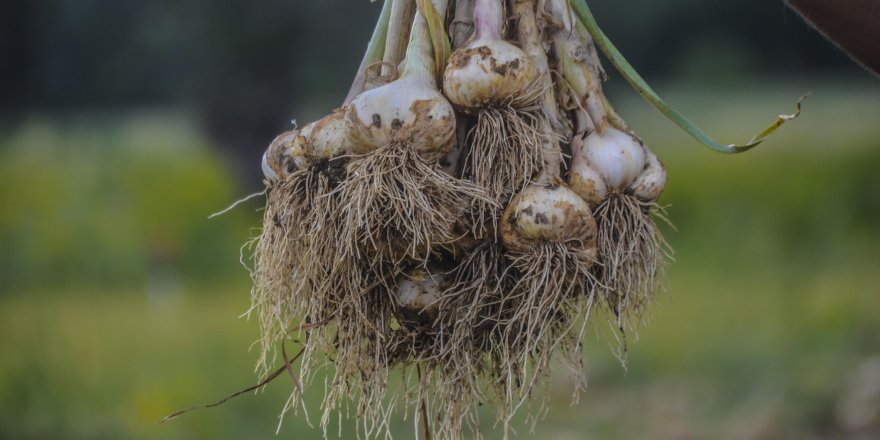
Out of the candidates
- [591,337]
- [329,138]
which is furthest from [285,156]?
[591,337]

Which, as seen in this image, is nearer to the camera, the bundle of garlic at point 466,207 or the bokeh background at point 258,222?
the bundle of garlic at point 466,207

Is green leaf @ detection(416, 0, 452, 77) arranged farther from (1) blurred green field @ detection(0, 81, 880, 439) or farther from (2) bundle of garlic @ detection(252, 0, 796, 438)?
(1) blurred green field @ detection(0, 81, 880, 439)

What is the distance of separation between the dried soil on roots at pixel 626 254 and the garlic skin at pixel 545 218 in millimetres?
54

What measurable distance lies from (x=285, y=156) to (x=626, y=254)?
14.6 inches

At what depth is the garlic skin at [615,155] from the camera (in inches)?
36.5

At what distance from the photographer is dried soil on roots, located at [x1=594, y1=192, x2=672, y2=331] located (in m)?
0.96

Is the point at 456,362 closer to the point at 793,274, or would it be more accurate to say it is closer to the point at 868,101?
the point at 793,274

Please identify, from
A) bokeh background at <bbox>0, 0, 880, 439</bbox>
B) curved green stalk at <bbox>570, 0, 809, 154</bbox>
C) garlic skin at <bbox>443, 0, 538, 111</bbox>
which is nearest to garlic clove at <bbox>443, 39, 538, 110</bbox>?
garlic skin at <bbox>443, 0, 538, 111</bbox>

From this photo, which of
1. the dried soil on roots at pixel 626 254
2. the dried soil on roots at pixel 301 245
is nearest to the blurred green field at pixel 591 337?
the dried soil on roots at pixel 301 245

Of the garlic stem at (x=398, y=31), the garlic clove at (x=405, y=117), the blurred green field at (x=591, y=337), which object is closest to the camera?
the garlic clove at (x=405, y=117)

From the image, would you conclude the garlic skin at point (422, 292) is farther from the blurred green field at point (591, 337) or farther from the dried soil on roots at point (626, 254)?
the blurred green field at point (591, 337)

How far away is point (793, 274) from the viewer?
292 cm

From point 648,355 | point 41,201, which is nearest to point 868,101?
point 648,355

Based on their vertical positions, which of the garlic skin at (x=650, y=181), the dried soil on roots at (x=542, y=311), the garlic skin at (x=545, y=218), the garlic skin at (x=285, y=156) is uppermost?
the garlic skin at (x=285, y=156)
